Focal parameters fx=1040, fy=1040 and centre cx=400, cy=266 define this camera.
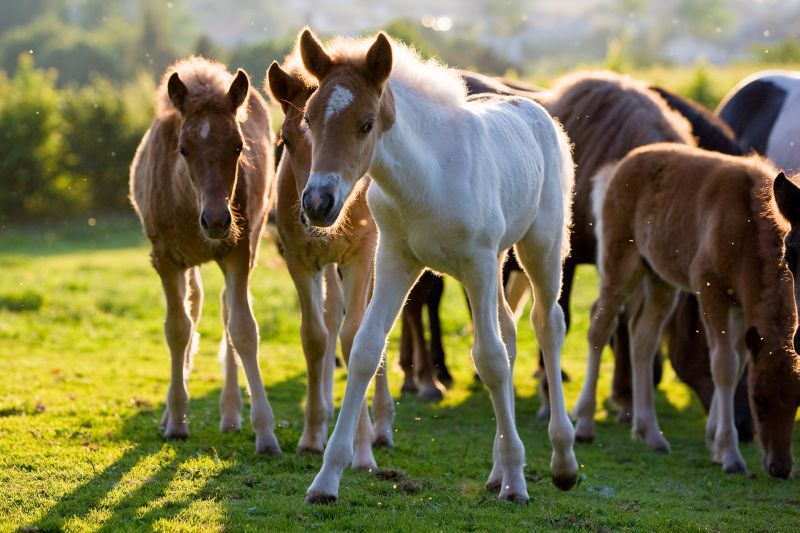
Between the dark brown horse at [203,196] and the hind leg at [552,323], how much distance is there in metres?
1.71

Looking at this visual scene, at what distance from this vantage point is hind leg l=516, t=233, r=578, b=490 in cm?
567

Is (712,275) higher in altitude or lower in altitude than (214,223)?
lower

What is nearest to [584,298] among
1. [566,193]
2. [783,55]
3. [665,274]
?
[665,274]

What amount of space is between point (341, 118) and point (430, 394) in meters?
5.23

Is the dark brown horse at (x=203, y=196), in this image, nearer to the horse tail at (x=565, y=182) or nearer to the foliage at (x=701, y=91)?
the horse tail at (x=565, y=182)

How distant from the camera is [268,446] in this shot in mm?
6312

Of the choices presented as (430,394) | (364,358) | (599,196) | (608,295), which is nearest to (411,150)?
(364,358)

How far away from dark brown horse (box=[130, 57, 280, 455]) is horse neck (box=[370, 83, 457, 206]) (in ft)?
4.67

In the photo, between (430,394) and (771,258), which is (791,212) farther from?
(430,394)

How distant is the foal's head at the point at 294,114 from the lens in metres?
5.52

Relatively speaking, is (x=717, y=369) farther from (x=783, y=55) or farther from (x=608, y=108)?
(x=783, y=55)

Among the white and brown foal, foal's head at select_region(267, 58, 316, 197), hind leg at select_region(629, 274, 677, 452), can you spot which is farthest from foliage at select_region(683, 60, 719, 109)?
foal's head at select_region(267, 58, 316, 197)

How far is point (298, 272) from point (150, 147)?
1.41 meters

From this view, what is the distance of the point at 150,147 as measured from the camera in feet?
22.2
